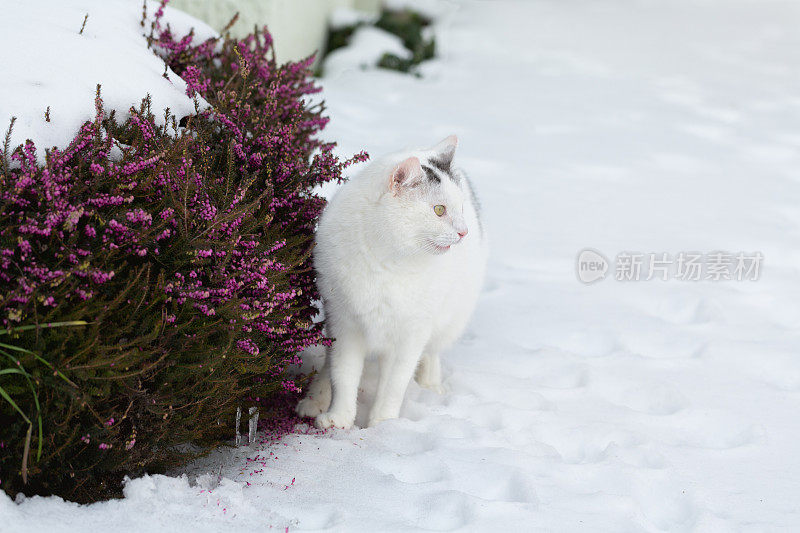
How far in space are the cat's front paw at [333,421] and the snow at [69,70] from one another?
4.09ft

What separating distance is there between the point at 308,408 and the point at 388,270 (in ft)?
2.38

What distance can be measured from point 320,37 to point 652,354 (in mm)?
5115

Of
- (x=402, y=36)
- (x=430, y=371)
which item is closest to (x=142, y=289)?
(x=430, y=371)

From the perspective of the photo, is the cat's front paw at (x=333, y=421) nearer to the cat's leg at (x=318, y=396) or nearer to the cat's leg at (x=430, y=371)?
the cat's leg at (x=318, y=396)

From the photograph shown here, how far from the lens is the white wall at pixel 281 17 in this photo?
5.09 metres

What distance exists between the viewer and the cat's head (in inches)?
101

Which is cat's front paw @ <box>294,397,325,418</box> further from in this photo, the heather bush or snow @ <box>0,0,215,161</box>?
snow @ <box>0,0,215,161</box>

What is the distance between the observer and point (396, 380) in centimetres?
292

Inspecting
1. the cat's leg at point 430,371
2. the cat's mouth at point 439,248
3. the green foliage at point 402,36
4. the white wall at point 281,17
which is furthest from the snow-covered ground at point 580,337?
the cat's mouth at point 439,248

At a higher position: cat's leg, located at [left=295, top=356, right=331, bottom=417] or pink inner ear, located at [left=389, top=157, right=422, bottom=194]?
pink inner ear, located at [left=389, top=157, right=422, bottom=194]

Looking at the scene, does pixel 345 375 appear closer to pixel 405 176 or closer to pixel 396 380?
pixel 396 380

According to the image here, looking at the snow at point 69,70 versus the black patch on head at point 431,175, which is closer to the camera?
the snow at point 69,70

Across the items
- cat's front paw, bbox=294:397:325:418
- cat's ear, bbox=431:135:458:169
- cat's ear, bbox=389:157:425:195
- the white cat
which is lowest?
cat's front paw, bbox=294:397:325:418

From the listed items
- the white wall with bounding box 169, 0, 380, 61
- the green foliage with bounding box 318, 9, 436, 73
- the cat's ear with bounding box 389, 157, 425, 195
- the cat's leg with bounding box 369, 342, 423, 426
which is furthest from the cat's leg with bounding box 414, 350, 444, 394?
the green foliage with bounding box 318, 9, 436, 73
